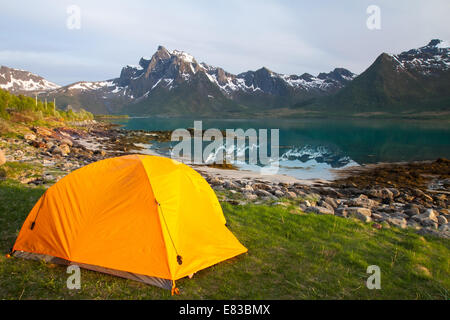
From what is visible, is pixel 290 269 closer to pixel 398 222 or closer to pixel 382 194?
pixel 398 222

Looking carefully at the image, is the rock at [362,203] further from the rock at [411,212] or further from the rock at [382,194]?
the rock at [382,194]

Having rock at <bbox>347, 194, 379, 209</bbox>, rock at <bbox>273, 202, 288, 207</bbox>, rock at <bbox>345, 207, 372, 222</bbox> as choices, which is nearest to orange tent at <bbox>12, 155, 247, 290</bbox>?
rock at <bbox>273, 202, 288, 207</bbox>

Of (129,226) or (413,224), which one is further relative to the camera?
(413,224)

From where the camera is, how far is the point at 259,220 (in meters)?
9.70

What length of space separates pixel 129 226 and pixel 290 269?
404 cm

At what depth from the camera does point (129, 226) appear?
6.38 metres

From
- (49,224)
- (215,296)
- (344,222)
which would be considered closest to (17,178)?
(49,224)

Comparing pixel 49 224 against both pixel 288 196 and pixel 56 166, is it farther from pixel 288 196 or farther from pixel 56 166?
pixel 56 166

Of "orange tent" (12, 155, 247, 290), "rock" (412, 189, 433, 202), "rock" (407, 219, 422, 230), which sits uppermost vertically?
"orange tent" (12, 155, 247, 290)

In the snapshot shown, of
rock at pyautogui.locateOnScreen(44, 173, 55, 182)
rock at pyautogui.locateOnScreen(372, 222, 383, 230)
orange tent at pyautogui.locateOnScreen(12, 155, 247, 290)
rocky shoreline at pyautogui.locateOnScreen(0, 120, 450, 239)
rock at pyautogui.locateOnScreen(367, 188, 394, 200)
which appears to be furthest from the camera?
rock at pyautogui.locateOnScreen(367, 188, 394, 200)

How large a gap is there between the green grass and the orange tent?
297 millimetres

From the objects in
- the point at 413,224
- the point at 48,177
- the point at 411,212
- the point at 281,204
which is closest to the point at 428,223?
the point at 413,224

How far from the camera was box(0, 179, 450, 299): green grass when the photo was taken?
5691mm

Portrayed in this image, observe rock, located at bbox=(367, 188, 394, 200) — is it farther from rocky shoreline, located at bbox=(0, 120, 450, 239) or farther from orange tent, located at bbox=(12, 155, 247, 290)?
orange tent, located at bbox=(12, 155, 247, 290)
